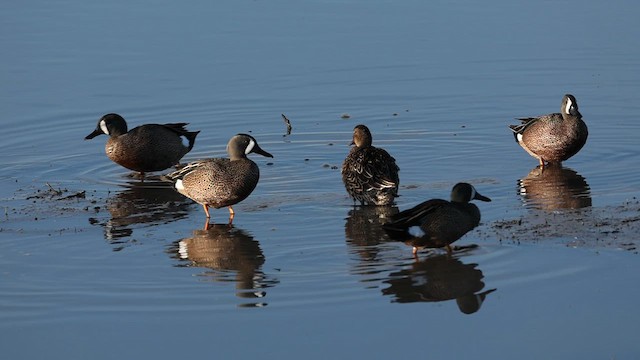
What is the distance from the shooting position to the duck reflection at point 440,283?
28.4 ft

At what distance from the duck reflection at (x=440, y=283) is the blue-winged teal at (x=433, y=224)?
183 mm

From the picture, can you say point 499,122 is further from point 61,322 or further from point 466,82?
point 61,322


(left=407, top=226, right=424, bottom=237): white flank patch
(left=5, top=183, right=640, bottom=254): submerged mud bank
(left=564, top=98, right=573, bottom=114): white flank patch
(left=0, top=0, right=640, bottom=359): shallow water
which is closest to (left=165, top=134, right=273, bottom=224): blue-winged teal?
(left=0, top=0, right=640, bottom=359): shallow water

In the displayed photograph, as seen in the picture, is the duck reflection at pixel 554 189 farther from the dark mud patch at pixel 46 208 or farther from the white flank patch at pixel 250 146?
the dark mud patch at pixel 46 208

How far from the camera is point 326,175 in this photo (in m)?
13.0

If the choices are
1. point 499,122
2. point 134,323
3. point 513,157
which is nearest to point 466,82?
point 499,122

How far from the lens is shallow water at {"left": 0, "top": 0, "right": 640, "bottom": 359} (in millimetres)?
8141

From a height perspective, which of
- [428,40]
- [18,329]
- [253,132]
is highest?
[428,40]

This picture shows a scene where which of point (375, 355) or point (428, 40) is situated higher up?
point (428, 40)

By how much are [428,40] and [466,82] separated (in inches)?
Answer: 86.7

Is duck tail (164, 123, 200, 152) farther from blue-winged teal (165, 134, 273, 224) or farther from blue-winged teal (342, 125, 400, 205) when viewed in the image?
blue-winged teal (342, 125, 400, 205)

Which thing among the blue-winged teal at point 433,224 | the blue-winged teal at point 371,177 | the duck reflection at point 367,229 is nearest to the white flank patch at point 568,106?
the blue-winged teal at point 371,177

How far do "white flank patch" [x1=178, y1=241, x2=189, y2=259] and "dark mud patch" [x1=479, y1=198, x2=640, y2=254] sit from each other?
101 inches

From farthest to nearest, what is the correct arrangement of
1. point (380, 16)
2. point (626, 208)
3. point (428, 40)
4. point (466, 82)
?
A: point (380, 16) → point (428, 40) → point (466, 82) → point (626, 208)
